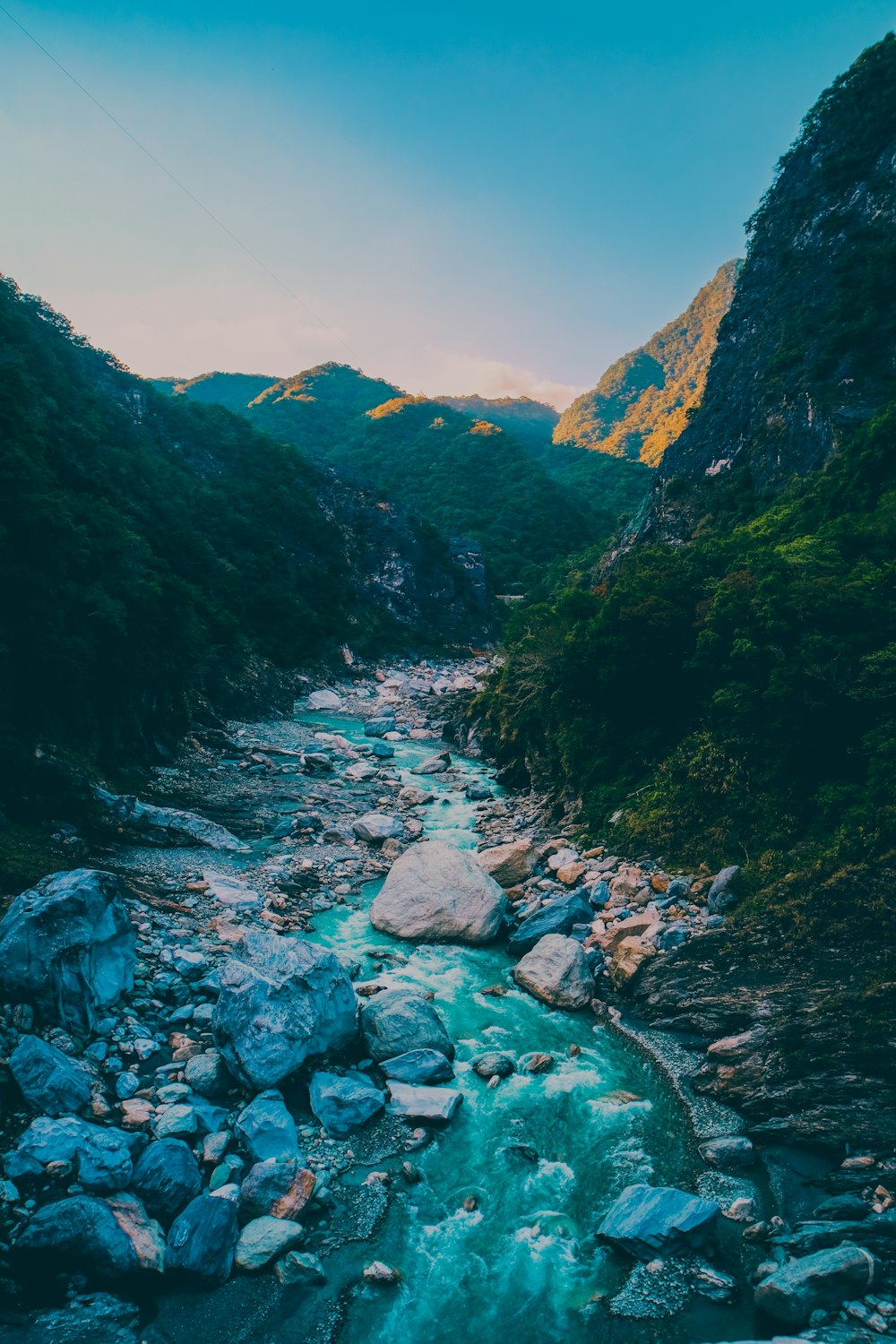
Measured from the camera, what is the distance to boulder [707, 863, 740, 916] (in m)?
12.8

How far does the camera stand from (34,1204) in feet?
20.9

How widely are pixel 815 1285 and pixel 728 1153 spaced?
2.03 meters

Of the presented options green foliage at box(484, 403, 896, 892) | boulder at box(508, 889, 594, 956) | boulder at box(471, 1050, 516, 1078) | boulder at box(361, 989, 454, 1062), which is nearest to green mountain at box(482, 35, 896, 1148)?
green foliage at box(484, 403, 896, 892)

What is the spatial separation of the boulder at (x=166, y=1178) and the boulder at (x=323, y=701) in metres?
33.7

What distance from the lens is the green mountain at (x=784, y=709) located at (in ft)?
33.4

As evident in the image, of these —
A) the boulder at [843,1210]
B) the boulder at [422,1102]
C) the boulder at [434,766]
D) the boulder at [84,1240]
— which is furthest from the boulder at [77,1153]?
the boulder at [434,766]

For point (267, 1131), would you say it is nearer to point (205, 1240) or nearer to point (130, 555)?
point (205, 1240)

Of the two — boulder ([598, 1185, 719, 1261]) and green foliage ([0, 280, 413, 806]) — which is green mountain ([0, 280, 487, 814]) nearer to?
green foliage ([0, 280, 413, 806])

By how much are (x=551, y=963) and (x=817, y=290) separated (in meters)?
41.8

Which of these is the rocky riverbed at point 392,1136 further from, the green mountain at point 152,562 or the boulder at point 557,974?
the green mountain at point 152,562

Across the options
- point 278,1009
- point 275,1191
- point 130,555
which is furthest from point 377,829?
point 130,555

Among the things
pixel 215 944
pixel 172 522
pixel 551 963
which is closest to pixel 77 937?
pixel 215 944

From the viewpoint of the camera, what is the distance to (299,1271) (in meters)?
6.53

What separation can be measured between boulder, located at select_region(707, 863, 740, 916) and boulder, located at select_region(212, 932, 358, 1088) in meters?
7.44
